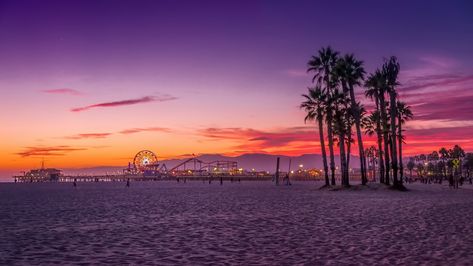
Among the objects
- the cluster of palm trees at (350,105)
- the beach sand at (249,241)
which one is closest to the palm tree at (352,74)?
the cluster of palm trees at (350,105)

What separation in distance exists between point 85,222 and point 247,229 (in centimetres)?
1036

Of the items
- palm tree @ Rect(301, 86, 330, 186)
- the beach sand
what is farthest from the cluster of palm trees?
the beach sand

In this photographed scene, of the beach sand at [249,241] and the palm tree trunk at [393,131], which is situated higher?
the palm tree trunk at [393,131]

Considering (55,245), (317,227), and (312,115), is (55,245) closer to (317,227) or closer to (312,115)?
(317,227)

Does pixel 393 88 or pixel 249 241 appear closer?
pixel 249 241

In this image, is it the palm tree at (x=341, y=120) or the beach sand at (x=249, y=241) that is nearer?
the beach sand at (x=249, y=241)

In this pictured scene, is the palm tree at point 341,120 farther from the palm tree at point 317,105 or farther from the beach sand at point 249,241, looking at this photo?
the beach sand at point 249,241

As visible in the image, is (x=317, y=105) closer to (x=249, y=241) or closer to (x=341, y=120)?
(x=341, y=120)

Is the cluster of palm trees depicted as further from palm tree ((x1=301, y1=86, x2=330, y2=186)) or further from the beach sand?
the beach sand

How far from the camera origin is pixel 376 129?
72.1 meters

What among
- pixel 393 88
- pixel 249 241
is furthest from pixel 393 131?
pixel 249 241

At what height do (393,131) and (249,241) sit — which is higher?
(393,131)

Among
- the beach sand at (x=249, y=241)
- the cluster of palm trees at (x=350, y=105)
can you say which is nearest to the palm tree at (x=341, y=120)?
the cluster of palm trees at (x=350, y=105)

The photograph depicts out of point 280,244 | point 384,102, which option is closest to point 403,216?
point 280,244
